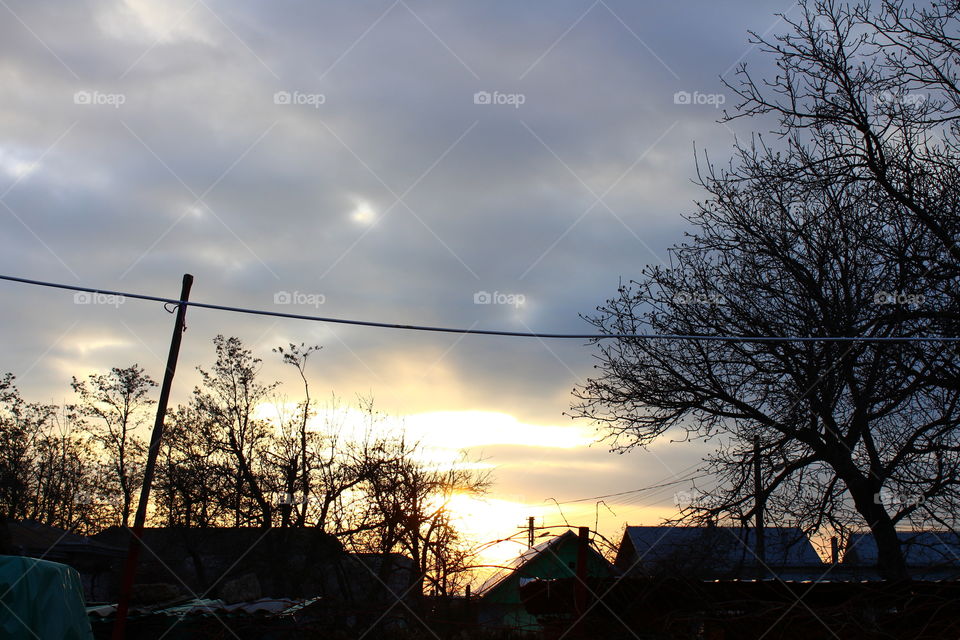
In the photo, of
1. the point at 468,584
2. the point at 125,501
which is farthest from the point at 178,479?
the point at 468,584

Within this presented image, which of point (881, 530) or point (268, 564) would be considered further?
point (268, 564)

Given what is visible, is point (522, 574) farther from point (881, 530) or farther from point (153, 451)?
point (881, 530)

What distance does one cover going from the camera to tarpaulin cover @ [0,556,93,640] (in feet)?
21.6

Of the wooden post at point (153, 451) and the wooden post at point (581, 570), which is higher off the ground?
the wooden post at point (153, 451)

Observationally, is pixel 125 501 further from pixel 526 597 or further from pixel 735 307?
pixel 526 597

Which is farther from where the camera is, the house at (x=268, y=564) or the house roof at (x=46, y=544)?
the house roof at (x=46, y=544)

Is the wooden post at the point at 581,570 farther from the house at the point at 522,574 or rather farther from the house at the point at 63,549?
the house at the point at 63,549

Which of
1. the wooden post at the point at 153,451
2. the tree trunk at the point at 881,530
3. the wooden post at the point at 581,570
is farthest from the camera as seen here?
the tree trunk at the point at 881,530

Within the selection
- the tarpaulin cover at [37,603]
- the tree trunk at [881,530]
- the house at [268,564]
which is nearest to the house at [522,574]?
the tarpaulin cover at [37,603]

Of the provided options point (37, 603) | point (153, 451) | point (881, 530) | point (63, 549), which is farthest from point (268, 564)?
point (881, 530)

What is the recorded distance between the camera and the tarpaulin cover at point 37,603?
659cm

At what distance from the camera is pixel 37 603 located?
6832 millimetres

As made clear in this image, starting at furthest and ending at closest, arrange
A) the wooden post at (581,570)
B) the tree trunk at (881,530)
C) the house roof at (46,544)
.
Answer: the house roof at (46,544), the tree trunk at (881,530), the wooden post at (581,570)

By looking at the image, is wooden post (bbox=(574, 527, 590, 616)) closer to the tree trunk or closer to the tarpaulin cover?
the tarpaulin cover
